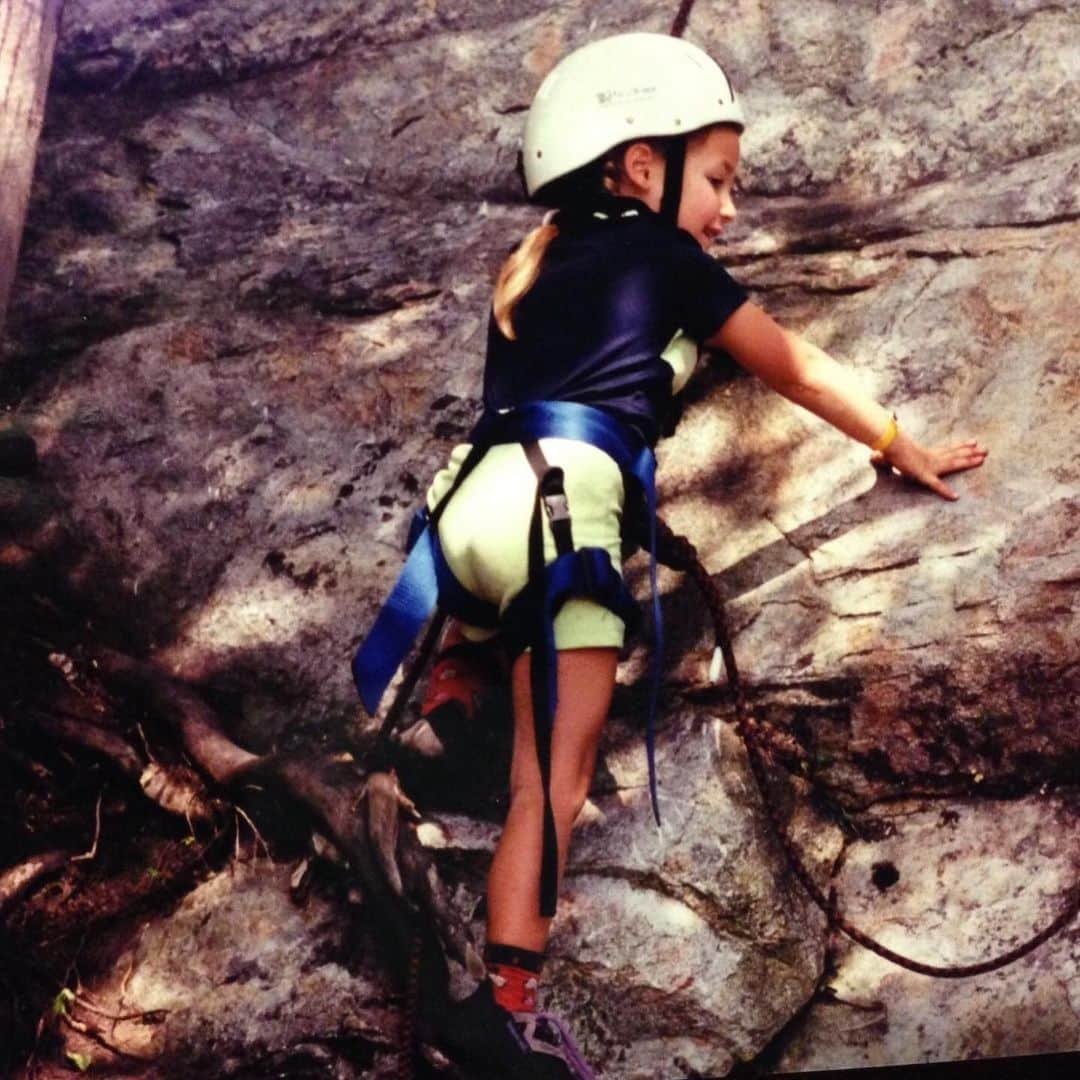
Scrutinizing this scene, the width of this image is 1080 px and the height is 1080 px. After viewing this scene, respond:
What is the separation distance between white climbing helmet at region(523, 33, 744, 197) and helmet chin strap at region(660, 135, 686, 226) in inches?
1.6

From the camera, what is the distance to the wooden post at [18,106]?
13.1 feet

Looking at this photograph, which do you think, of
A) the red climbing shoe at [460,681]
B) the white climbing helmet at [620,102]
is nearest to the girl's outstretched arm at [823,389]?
the white climbing helmet at [620,102]

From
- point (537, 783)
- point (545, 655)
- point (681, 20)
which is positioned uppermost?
point (681, 20)

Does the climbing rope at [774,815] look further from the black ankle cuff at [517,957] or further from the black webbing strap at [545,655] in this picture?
the black ankle cuff at [517,957]

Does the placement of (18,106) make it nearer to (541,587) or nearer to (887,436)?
(541,587)

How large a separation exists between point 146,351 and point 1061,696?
2.73m

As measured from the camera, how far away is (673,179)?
3199mm

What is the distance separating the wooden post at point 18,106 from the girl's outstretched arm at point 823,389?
231 cm

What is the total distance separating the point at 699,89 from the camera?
3.17 metres

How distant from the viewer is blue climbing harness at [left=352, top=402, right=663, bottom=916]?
2748mm

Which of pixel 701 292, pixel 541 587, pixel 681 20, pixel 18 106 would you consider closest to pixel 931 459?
pixel 701 292

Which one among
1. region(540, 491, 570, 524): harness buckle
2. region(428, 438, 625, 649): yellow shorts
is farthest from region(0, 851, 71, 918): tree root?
region(540, 491, 570, 524): harness buckle

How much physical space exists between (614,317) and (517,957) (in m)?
1.47

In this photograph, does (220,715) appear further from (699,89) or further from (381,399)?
(699,89)
